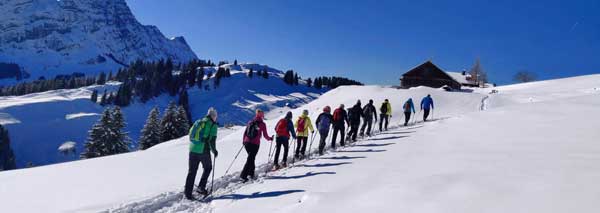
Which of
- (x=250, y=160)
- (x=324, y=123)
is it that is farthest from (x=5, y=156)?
(x=250, y=160)

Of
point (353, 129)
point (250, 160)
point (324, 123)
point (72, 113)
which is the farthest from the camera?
point (72, 113)

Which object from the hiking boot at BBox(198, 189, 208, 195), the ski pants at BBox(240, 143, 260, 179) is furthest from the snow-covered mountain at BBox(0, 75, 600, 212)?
the ski pants at BBox(240, 143, 260, 179)

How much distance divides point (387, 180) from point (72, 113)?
155435 mm

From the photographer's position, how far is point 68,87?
192750mm

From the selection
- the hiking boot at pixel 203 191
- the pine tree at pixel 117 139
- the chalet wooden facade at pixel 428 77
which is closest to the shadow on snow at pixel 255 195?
the hiking boot at pixel 203 191

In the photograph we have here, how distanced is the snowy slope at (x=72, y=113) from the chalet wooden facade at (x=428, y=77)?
276 ft

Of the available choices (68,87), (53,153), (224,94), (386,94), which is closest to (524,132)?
(386,94)

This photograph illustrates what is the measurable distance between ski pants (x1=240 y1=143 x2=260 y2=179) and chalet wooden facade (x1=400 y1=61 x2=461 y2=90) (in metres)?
60.7

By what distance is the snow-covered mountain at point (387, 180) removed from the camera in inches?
281

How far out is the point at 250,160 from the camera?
39.0ft

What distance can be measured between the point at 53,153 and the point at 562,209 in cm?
12409

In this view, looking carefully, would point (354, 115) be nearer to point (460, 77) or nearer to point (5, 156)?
point (460, 77)

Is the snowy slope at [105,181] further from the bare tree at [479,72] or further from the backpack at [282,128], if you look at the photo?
the bare tree at [479,72]

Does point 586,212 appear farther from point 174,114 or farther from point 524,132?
point 174,114
